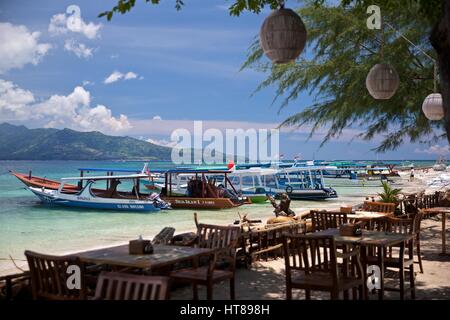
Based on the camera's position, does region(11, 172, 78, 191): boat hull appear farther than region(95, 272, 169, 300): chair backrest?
Yes

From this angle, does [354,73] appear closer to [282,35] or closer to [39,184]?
[282,35]

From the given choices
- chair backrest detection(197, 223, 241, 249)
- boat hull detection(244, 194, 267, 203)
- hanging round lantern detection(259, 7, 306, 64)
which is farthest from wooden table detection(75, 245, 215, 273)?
boat hull detection(244, 194, 267, 203)

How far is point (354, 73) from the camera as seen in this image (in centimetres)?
1034

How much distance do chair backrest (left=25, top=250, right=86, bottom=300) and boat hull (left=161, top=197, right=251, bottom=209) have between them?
2394 centimetres

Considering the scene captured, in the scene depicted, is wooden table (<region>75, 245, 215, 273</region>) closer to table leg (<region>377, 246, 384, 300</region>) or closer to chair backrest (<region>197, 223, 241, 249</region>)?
chair backrest (<region>197, 223, 241, 249</region>)

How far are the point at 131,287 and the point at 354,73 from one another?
27.1 feet

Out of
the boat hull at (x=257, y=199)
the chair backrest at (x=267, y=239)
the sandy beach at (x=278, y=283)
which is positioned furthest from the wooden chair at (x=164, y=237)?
the boat hull at (x=257, y=199)

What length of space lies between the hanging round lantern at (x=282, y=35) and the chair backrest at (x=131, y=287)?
2.25 metres

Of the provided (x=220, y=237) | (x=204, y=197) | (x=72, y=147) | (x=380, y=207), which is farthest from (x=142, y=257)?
(x=72, y=147)

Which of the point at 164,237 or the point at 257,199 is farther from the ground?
the point at 164,237

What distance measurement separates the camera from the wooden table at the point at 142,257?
4137mm

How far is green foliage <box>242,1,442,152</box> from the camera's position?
32.9 feet

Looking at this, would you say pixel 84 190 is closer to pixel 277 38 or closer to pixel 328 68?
pixel 328 68
